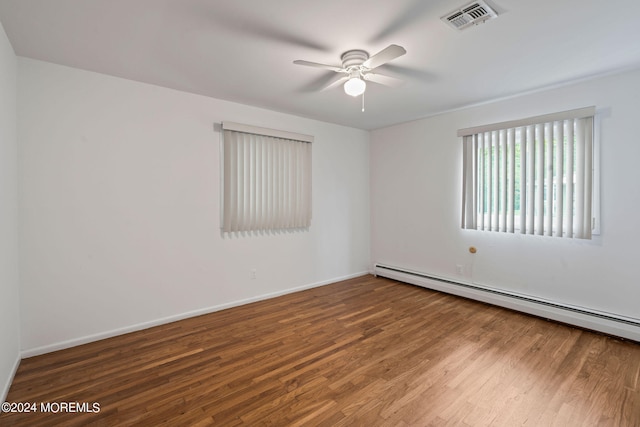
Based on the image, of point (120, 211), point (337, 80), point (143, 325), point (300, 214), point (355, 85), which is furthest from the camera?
point (300, 214)

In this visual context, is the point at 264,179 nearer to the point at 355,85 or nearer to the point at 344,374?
the point at 355,85

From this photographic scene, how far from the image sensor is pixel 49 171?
2.60 meters

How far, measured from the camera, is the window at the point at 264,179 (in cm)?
362

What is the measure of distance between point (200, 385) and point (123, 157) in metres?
2.30

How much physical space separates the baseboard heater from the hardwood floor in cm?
11

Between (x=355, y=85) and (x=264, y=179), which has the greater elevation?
(x=355, y=85)

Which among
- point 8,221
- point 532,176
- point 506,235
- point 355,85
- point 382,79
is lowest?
point 506,235

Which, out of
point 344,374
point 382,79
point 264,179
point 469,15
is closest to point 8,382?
point 344,374

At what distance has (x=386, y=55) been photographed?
2.06 metres

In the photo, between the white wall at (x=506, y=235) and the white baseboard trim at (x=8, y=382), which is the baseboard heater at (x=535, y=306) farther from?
the white baseboard trim at (x=8, y=382)

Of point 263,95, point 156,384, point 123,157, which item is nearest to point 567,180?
point 263,95

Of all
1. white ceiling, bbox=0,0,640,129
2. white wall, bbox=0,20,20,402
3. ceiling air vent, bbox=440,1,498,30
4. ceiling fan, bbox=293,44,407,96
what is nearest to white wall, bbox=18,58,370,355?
white wall, bbox=0,20,20,402

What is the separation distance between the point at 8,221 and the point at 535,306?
5095 millimetres

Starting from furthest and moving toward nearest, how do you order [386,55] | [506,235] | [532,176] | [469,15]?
1. [506,235]
2. [532,176]
3. [386,55]
4. [469,15]
